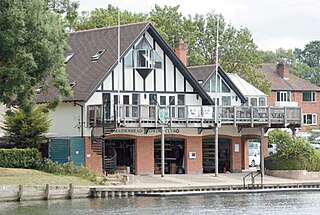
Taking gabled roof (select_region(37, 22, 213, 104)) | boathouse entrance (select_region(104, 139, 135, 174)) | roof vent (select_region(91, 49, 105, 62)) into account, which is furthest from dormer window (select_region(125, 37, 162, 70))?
boathouse entrance (select_region(104, 139, 135, 174))

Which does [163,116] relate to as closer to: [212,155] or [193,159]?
[193,159]

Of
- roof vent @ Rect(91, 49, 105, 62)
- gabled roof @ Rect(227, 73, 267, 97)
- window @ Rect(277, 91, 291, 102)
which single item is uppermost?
roof vent @ Rect(91, 49, 105, 62)

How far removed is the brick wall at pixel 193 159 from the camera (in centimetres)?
5944

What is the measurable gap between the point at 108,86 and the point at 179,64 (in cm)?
512

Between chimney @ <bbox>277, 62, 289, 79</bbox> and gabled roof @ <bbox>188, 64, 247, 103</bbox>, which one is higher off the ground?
chimney @ <bbox>277, 62, 289, 79</bbox>

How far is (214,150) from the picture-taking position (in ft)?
203

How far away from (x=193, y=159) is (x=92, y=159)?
7.79 metres

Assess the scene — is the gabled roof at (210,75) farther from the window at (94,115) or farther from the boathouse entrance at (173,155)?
the window at (94,115)

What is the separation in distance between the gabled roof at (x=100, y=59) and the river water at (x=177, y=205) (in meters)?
10.9

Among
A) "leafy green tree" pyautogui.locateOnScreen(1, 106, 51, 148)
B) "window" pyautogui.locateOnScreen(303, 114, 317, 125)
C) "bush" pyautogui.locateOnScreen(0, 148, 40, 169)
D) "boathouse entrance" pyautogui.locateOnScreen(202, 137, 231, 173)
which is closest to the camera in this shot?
"bush" pyautogui.locateOnScreen(0, 148, 40, 169)

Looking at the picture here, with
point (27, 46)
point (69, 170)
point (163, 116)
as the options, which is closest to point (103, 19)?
point (163, 116)

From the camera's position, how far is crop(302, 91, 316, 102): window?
9312 centimetres

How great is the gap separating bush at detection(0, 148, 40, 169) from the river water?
26.7 feet

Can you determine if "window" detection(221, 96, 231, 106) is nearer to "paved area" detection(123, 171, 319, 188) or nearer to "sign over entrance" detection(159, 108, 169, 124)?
"paved area" detection(123, 171, 319, 188)
